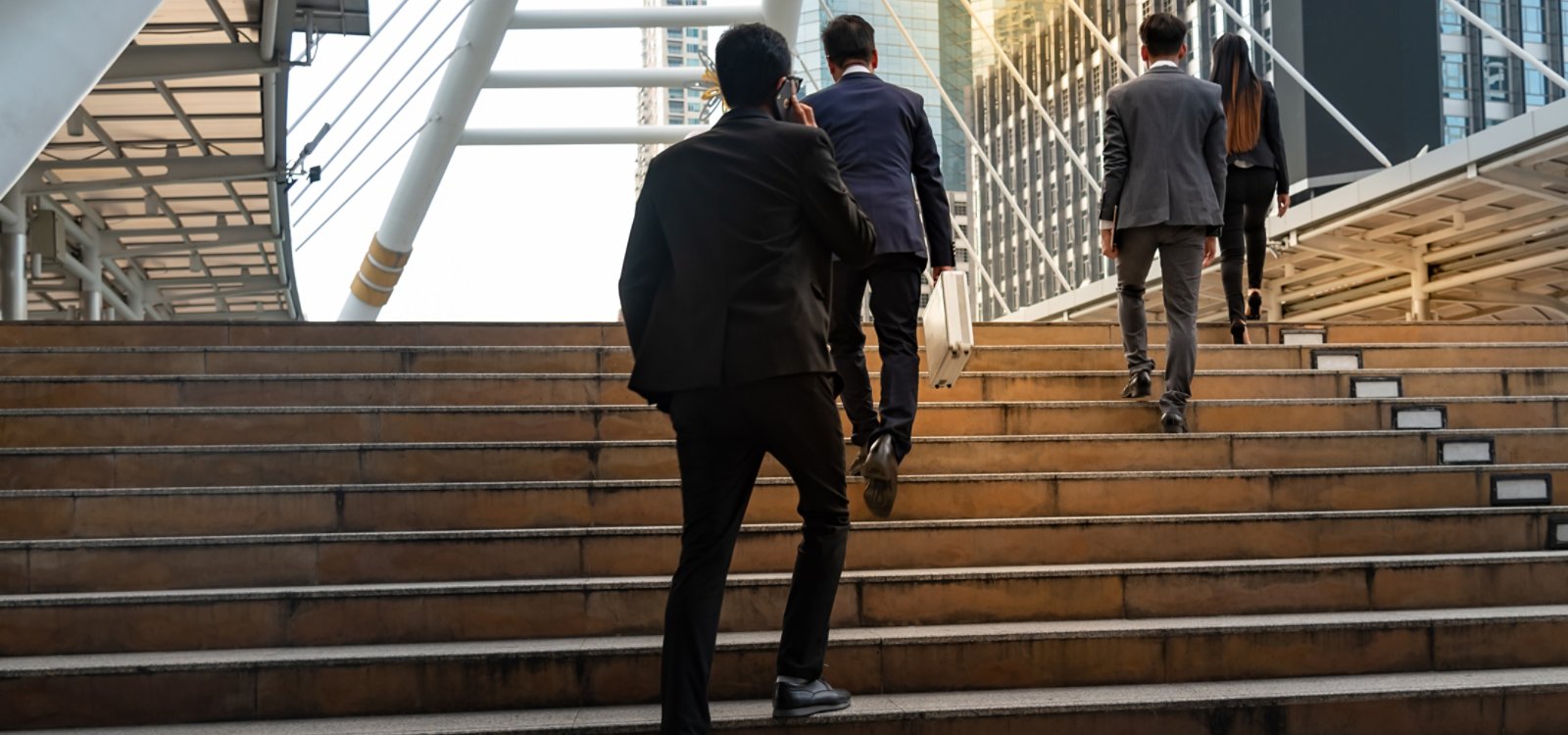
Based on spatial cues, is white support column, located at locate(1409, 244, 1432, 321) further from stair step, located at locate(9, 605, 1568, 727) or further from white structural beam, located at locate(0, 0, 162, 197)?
white structural beam, located at locate(0, 0, 162, 197)

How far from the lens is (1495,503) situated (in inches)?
241

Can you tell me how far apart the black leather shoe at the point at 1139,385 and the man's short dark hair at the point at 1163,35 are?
1.47 meters

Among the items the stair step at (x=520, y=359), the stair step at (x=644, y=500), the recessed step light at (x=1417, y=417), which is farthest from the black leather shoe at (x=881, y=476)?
the recessed step light at (x=1417, y=417)

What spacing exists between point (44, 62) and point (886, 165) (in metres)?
Answer: 3.00

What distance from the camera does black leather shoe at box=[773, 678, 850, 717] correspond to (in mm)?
4164

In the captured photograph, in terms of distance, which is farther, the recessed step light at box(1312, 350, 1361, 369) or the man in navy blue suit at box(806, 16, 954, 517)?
the recessed step light at box(1312, 350, 1361, 369)

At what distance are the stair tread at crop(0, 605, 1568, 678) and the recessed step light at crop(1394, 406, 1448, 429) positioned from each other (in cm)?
195

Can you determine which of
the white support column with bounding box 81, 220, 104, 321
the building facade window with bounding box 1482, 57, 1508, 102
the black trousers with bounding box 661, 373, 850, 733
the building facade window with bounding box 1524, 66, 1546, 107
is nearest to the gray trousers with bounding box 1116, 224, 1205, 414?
the black trousers with bounding box 661, 373, 850, 733

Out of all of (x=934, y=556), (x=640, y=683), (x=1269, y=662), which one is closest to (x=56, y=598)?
(x=640, y=683)

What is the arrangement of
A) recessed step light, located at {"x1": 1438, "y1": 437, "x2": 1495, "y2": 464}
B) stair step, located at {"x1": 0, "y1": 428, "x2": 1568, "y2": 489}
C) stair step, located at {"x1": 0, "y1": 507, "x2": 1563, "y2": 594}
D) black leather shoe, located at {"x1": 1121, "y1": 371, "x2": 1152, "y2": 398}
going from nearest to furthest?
stair step, located at {"x1": 0, "y1": 507, "x2": 1563, "y2": 594}
stair step, located at {"x1": 0, "y1": 428, "x2": 1568, "y2": 489}
recessed step light, located at {"x1": 1438, "y1": 437, "x2": 1495, "y2": 464}
black leather shoe, located at {"x1": 1121, "y1": 371, "x2": 1152, "y2": 398}

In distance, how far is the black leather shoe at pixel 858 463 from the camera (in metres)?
5.74

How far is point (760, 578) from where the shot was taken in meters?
5.02

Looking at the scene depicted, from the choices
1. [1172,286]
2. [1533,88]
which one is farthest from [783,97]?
[1533,88]

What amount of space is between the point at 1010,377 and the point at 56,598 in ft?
14.2
